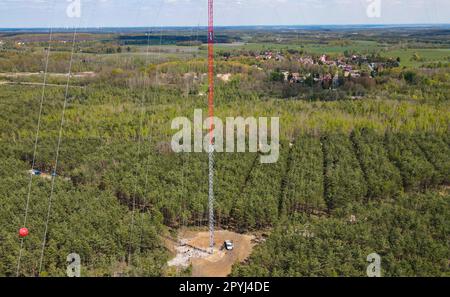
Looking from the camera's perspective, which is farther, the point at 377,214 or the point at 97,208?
the point at 97,208

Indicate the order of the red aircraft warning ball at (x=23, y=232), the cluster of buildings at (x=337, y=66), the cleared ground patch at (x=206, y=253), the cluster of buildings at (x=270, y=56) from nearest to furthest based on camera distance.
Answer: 1. the red aircraft warning ball at (x=23, y=232)
2. the cleared ground patch at (x=206, y=253)
3. the cluster of buildings at (x=337, y=66)
4. the cluster of buildings at (x=270, y=56)

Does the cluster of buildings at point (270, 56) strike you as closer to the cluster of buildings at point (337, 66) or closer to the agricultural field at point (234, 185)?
the cluster of buildings at point (337, 66)

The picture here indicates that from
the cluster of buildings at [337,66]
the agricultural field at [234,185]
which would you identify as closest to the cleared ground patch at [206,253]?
the agricultural field at [234,185]

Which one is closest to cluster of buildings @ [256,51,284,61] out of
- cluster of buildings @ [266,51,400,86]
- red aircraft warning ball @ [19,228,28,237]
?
cluster of buildings @ [266,51,400,86]

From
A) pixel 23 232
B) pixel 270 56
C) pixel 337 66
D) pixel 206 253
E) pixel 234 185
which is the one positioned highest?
pixel 270 56

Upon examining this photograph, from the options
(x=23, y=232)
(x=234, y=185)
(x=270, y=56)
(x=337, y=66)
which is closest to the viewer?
(x=23, y=232)

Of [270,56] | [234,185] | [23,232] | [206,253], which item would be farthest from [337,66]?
[23,232]

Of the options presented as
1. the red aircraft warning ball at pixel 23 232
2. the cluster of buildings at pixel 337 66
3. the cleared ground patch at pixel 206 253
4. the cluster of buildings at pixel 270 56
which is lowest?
the cleared ground patch at pixel 206 253

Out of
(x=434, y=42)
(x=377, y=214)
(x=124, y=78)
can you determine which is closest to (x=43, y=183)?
(x=377, y=214)

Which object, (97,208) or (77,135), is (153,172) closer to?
(97,208)

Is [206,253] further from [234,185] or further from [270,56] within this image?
[270,56]

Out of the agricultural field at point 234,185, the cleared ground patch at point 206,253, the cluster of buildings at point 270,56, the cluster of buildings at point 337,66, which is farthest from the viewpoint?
the cluster of buildings at point 270,56
